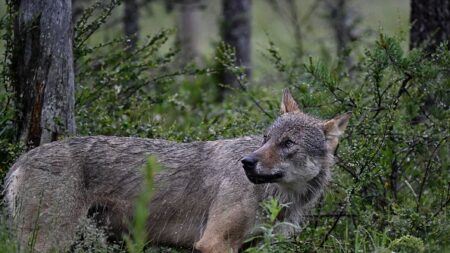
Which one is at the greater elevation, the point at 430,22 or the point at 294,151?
the point at 430,22

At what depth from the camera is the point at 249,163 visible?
21.7 feet

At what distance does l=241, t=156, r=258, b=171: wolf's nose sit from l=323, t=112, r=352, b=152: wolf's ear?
830mm

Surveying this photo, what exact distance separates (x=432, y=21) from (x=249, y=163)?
13.3ft

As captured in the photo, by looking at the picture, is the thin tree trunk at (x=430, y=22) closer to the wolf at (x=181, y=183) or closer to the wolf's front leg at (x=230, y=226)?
the wolf at (x=181, y=183)

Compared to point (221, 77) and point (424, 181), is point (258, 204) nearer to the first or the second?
point (424, 181)

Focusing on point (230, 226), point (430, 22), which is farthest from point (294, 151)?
point (430, 22)

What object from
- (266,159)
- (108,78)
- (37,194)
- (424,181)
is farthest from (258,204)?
(108,78)

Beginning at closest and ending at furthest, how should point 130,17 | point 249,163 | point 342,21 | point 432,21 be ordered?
1. point 249,163
2. point 432,21
3. point 130,17
4. point 342,21

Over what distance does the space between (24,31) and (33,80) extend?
44 cm

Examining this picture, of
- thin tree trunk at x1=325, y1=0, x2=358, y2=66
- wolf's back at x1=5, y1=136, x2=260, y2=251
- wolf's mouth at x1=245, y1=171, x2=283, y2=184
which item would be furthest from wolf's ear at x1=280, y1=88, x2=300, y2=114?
thin tree trunk at x1=325, y1=0, x2=358, y2=66

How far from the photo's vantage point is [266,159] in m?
6.76

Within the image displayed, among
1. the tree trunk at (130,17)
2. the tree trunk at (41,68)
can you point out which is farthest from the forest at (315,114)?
the tree trunk at (130,17)

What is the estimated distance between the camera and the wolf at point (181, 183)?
6812 millimetres

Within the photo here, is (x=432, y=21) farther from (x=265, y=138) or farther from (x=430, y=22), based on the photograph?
(x=265, y=138)
